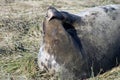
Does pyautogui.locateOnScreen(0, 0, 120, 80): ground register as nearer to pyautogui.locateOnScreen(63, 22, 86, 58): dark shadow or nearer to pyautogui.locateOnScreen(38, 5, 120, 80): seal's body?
pyautogui.locateOnScreen(38, 5, 120, 80): seal's body

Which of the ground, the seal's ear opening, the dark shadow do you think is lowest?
the ground

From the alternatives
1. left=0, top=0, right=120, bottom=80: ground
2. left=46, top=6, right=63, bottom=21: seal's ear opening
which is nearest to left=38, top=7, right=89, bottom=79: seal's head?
left=46, top=6, right=63, bottom=21: seal's ear opening

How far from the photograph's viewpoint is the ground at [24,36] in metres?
5.66

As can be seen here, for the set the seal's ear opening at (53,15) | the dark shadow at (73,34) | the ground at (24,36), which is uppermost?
the seal's ear opening at (53,15)

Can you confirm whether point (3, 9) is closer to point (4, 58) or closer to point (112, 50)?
point (4, 58)

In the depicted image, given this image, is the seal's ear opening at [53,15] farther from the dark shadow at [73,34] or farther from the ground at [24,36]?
the ground at [24,36]

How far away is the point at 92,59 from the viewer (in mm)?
5543

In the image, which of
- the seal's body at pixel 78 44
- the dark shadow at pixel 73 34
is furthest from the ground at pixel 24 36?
the dark shadow at pixel 73 34

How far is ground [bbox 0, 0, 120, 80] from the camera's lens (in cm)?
566

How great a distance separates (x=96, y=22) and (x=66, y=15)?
45cm

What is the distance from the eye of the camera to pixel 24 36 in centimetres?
702

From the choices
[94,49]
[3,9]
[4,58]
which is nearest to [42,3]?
[3,9]

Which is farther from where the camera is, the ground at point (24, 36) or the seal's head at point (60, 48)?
the ground at point (24, 36)

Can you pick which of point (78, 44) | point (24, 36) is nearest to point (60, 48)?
point (78, 44)
